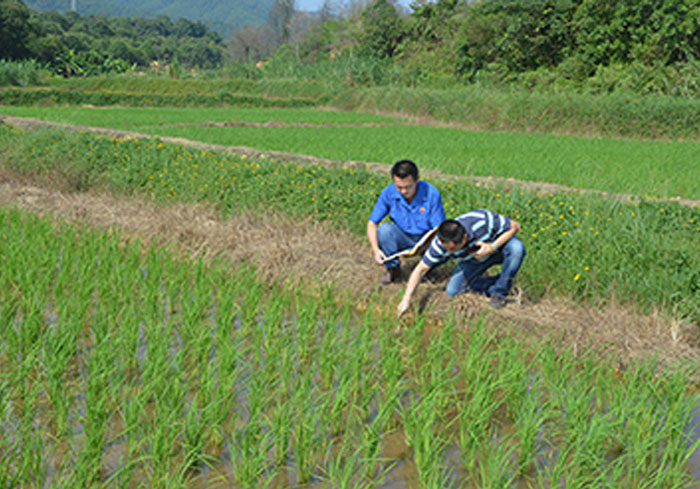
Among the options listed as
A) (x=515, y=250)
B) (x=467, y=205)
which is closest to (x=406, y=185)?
(x=515, y=250)

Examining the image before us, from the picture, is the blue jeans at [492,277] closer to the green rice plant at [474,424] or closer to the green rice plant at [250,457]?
the green rice plant at [474,424]

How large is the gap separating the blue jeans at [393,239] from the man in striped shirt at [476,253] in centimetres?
44

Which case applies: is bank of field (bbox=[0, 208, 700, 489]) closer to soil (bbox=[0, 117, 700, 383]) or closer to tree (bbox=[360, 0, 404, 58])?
soil (bbox=[0, 117, 700, 383])

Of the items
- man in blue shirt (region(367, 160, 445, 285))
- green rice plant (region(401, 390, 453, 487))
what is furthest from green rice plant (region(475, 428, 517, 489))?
man in blue shirt (region(367, 160, 445, 285))

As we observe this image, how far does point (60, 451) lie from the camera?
9.54 feet

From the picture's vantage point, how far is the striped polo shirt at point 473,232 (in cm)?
428

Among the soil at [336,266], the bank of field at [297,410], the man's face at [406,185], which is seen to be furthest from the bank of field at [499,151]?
the bank of field at [297,410]

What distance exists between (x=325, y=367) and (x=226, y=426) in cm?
65

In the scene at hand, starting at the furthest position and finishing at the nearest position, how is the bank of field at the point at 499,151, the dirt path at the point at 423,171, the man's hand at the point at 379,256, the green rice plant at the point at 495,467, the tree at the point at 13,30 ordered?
the tree at the point at 13,30 → the bank of field at the point at 499,151 → the dirt path at the point at 423,171 → the man's hand at the point at 379,256 → the green rice plant at the point at 495,467

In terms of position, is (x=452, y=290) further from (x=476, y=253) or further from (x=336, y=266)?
(x=336, y=266)

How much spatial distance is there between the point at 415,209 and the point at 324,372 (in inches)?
67.0

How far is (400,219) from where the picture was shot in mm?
5031

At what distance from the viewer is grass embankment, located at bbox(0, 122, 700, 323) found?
191 inches

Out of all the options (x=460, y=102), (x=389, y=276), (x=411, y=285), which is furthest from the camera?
(x=460, y=102)
